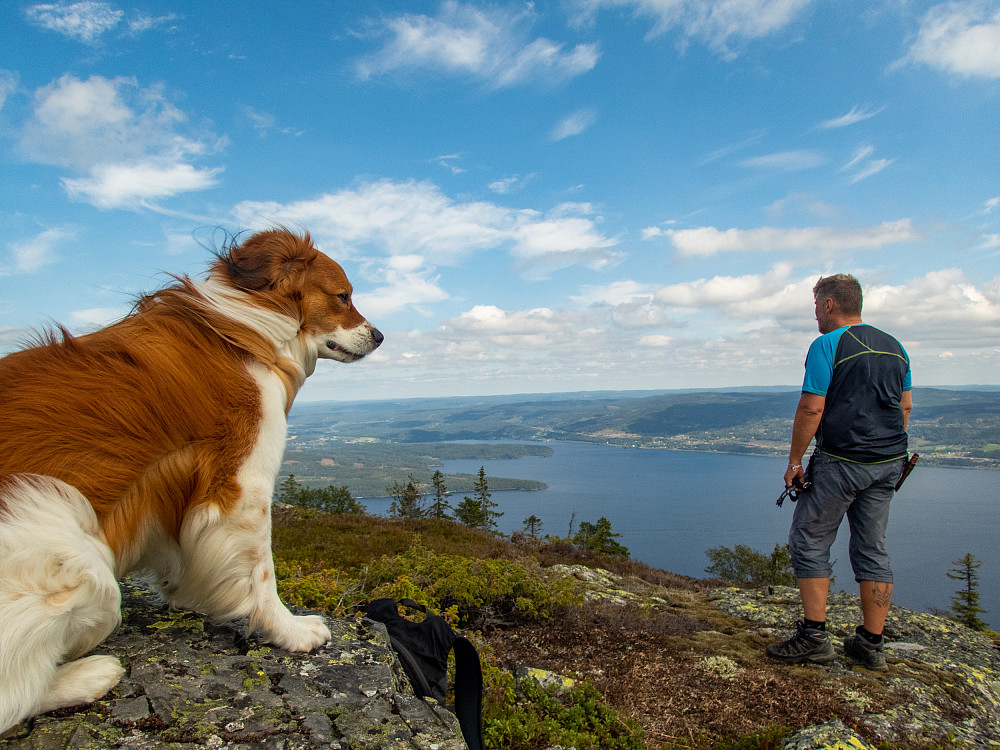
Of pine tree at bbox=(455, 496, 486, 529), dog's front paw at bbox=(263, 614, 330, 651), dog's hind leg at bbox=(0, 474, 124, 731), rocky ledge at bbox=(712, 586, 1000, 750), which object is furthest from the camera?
pine tree at bbox=(455, 496, 486, 529)

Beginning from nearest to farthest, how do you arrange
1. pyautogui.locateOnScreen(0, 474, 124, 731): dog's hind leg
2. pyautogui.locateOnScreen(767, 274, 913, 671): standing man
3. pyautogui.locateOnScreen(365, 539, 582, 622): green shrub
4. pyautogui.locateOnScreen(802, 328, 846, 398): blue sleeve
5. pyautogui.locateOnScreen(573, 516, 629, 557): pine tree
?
pyautogui.locateOnScreen(0, 474, 124, 731): dog's hind leg < pyautogui.locateOnScreen(767, 274, 913, 671): standing man < pyautogui.locateOnScreen(802, 328, 846, 398): blue sleeve < pyautogui.locateOnScreen(365, 539, 582, 622): green shrub < pyautogui.locateOnScreen(573, 516, 629, 557): pine tree

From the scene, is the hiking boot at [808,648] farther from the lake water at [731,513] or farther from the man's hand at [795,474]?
the lake water at [731,513]

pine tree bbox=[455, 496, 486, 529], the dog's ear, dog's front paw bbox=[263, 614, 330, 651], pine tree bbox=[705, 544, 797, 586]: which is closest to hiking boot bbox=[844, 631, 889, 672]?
dog's front paw bbox=[263, 614, 330, 651]

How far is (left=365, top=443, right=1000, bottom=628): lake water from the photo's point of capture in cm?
6340

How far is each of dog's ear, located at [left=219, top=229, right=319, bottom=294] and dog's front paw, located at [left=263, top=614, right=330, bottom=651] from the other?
5.71ft

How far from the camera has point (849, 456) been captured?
4754 millimetres

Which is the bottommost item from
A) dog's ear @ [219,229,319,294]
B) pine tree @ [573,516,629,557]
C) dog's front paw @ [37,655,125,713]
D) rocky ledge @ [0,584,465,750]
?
pine tree @ [573,516,629,557]

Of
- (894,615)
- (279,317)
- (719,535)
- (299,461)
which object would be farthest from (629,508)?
(279,317)

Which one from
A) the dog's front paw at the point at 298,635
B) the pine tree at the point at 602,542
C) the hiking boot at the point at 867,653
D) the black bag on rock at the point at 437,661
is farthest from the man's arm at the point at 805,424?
the pine tree at the point at 602,542

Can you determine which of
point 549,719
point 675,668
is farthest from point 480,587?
point 549,719

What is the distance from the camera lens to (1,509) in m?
1.72

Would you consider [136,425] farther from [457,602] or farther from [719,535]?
[719,535]

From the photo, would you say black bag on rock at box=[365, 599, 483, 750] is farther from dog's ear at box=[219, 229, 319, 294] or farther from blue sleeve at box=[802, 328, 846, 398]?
blue sleeve at box=[802, 328, 846, 398]

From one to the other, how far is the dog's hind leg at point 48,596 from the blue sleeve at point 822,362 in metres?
5.27
